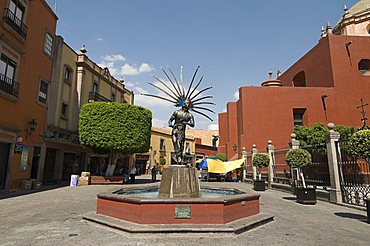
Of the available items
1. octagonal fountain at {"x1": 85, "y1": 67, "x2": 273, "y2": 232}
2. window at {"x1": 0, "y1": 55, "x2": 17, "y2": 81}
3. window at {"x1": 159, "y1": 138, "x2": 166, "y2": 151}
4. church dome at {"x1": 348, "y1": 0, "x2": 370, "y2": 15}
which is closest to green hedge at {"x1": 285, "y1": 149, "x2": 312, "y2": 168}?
octagonal fountain at {"x1": 85, "y1": 67, "x2": 273, "y2": 232}

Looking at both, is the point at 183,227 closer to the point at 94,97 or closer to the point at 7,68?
the point at 7,68

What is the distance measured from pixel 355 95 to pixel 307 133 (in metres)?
9.90

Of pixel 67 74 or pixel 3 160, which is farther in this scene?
pixel 67 74

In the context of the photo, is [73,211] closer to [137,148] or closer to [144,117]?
[137,148]

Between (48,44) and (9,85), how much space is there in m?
6.36

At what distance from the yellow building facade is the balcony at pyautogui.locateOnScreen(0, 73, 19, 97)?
4.79 metres

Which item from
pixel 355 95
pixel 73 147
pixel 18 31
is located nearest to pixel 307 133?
pixel 355 95

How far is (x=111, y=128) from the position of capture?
795 inches

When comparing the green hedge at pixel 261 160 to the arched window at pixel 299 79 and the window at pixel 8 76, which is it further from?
the arched window at pixel 299 79

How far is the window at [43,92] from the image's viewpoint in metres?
18.2

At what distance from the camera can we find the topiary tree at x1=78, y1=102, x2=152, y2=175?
19.9 metres

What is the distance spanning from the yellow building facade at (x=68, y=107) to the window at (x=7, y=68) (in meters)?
5.17

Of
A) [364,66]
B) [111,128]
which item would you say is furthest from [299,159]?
[364,66]

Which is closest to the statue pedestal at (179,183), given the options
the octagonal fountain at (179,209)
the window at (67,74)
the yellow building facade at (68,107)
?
the octagonal fountain at (179,209)
